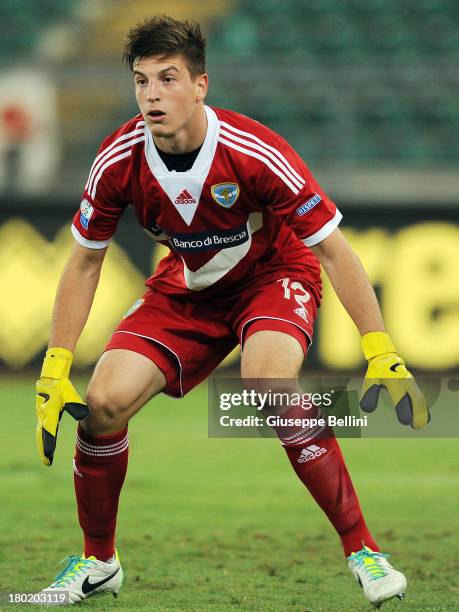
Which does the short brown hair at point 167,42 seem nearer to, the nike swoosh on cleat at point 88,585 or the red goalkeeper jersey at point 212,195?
the red goalkeeper jersey at point 212,195

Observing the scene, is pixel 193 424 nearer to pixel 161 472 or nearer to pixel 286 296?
pixel 161 472

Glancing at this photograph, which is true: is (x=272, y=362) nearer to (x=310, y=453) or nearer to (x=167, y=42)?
(x=310, y=453)

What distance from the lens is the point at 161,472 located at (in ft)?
24.1

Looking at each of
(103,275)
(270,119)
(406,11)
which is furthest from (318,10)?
(103,275)

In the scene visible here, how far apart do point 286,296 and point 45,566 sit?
1.54m

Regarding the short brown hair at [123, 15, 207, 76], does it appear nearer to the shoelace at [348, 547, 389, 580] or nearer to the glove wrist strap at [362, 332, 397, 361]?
the glove wrist strap at [362, 332, 397, 361]

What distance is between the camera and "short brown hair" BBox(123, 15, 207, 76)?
4082 millimetres

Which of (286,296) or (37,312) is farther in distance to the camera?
(37,312)

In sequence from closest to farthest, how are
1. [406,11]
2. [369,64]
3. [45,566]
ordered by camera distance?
[45,566] → [369,64] → [406,11]

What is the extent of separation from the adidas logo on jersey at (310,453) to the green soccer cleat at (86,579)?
2.81 feet

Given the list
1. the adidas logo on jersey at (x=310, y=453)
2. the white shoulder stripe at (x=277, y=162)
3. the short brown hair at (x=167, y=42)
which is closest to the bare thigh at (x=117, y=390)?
the adidas logo on jersey at (x=310, y=453)

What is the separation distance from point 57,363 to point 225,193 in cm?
90

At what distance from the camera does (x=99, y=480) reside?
14.3ft

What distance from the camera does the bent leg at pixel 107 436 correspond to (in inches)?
167
